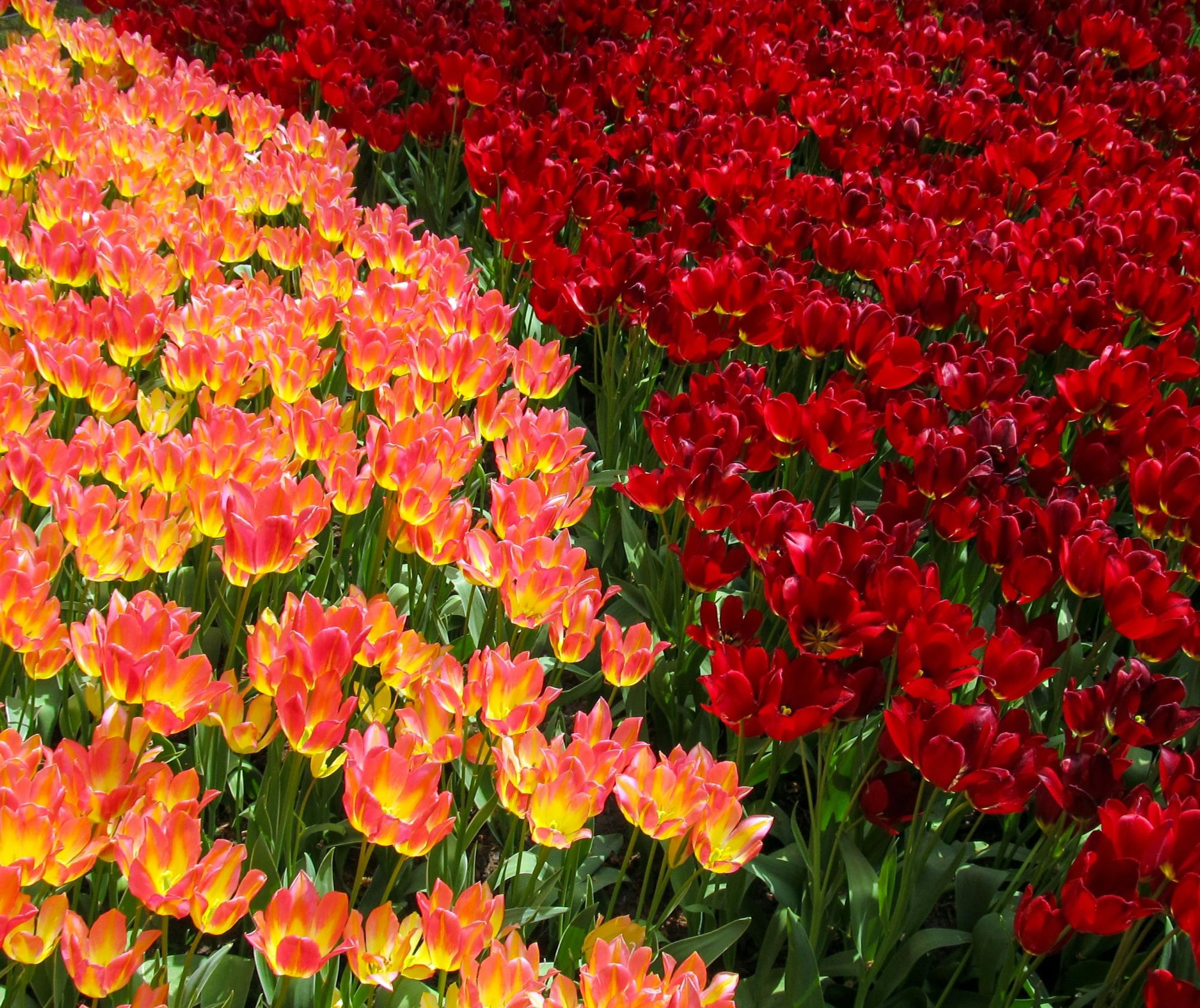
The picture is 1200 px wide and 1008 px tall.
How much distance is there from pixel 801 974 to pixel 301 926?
0.73 meters

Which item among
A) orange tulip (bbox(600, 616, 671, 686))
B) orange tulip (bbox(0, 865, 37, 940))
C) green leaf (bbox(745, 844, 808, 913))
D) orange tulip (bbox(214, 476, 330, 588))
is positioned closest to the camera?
orange tulip (bbox(0, 865, 37, 940))

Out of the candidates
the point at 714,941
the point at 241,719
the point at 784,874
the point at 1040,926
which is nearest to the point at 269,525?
the point at 241,719

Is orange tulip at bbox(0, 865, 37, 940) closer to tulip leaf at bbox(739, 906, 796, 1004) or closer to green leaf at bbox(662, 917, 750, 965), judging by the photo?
green leaf at bbox(662, 917, 750, 965)

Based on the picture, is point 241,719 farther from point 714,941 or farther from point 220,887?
point 714,941

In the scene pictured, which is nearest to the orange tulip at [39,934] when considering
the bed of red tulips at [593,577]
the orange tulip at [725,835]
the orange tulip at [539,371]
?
the bed of red tulips at [593,577]

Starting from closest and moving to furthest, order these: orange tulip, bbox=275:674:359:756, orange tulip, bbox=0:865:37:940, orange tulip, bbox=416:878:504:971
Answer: orange tulip, bbox=0:865:37:940, orange tulip, bbox=416:878:504:971, orange tulip, bbox=275:674:359:756

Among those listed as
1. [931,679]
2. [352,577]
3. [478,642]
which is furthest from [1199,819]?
[352,577]

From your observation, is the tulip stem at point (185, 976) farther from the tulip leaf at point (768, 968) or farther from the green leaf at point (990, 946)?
the green leaf at point (990, 946)

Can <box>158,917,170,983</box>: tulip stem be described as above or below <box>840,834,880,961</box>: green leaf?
above

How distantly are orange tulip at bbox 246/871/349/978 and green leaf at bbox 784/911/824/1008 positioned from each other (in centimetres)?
68

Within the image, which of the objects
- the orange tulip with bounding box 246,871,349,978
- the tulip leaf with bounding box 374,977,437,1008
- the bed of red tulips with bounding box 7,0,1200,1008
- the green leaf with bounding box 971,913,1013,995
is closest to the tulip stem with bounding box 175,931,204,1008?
the bed of red tulips with bounding box 7,0,1200,1008

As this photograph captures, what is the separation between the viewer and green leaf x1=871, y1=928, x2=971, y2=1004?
1578mm

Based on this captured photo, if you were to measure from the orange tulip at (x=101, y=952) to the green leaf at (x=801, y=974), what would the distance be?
0.82 meters

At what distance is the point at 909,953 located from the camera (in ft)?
5.21
